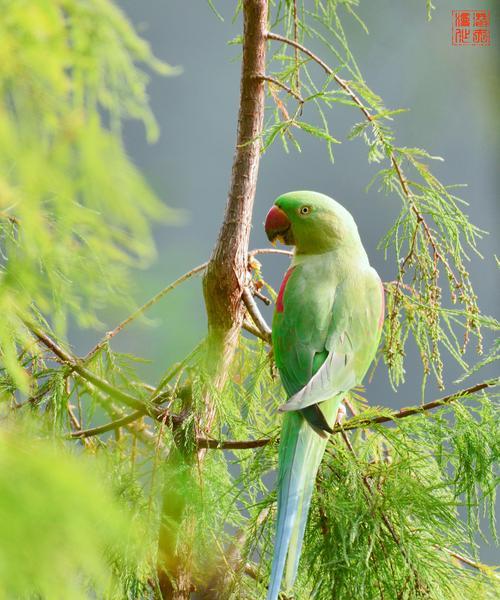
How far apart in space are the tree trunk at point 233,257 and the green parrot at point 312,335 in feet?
0.11

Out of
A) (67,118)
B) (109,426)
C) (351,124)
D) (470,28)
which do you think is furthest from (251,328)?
(470,28)

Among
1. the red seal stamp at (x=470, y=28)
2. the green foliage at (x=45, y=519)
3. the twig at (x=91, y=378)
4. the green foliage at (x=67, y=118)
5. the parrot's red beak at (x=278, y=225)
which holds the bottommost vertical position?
the twig at (x=91, y=378)

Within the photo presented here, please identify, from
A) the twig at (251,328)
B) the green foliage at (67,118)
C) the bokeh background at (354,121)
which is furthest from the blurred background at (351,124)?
the green foliage at (67,118)

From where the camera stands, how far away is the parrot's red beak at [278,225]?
2.06 ft

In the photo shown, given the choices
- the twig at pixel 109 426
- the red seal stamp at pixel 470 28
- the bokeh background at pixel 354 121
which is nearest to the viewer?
the twig at pixel 109 426

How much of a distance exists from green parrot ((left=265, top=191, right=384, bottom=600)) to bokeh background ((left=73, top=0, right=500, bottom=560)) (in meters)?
0.70

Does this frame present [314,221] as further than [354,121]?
No

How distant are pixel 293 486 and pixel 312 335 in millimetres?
119

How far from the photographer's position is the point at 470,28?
5.33 ft

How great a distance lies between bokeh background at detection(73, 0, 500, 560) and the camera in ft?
4.79

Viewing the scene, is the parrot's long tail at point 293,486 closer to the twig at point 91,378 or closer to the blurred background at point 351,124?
the twig at point 91,378

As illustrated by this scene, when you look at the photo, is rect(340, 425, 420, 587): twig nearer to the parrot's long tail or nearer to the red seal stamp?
the parrot's long tail

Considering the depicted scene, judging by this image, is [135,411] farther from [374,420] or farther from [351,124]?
[351,124]

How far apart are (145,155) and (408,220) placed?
93cm
